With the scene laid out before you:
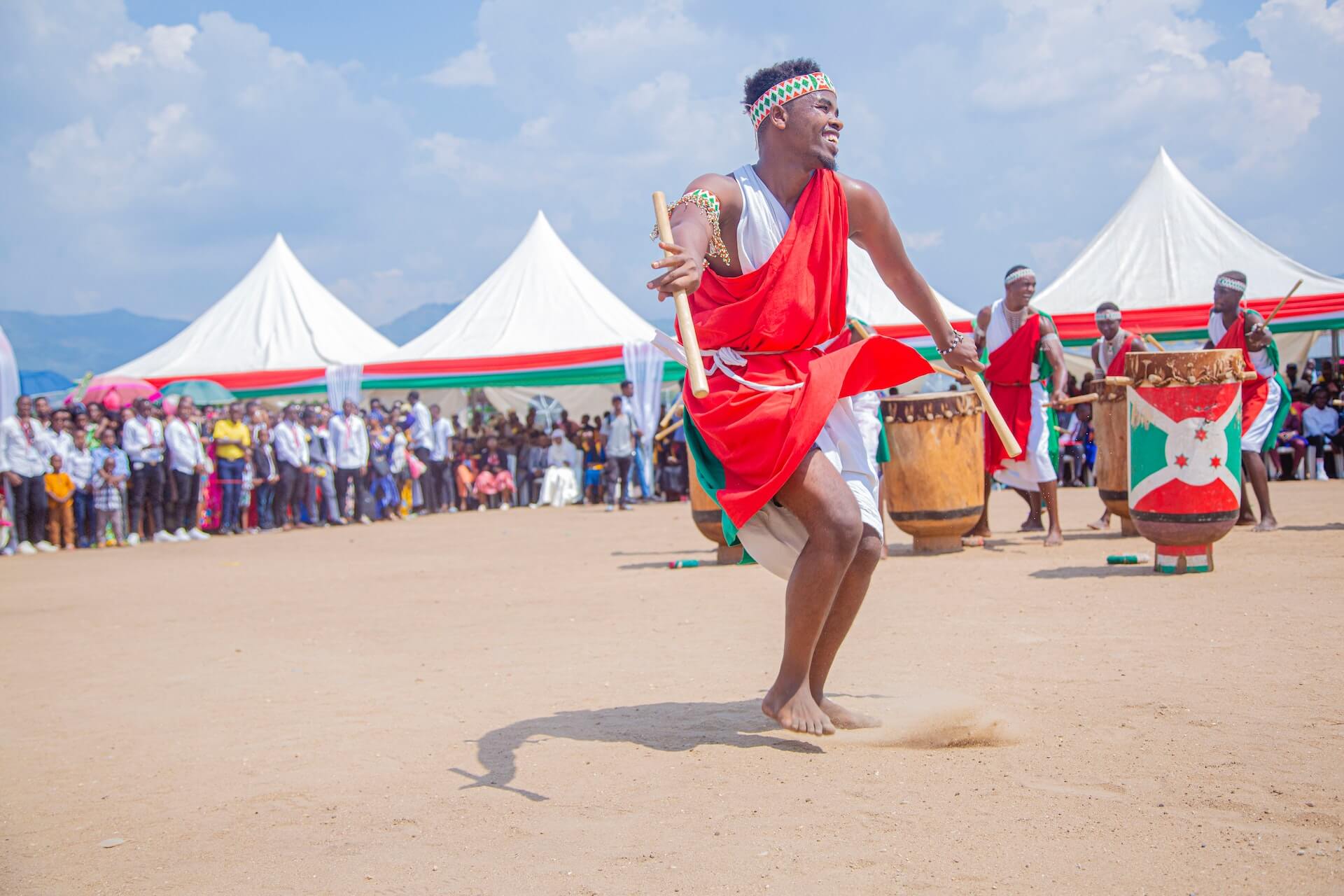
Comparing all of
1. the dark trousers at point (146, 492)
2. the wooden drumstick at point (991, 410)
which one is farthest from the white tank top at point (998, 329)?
the dark trousers at point (146, 492)

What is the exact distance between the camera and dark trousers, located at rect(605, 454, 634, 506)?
1878 centimetres

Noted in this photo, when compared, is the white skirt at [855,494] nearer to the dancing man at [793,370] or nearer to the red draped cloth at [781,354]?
the dancing man at [793,370]

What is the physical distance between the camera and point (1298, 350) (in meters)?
21.6

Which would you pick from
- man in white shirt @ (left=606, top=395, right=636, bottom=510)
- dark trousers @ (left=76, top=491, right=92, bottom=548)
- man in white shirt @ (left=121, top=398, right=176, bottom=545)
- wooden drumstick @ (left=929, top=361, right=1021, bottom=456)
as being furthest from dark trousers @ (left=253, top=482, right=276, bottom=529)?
wooden drumstick @ (left=929, top=361, right=1021, bottom=456)

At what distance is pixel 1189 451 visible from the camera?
682 cm

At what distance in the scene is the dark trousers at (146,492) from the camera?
15.7 meters

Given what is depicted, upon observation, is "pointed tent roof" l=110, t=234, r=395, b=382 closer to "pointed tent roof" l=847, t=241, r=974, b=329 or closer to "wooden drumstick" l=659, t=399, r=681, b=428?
"pointed tent roof" l=847, t=241, r=974, b=329

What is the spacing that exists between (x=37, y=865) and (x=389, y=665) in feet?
8.71

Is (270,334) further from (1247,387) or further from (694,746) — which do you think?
(694,746)

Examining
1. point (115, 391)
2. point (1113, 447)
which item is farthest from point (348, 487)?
point (1113, 447)

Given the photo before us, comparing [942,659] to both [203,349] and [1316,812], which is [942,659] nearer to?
[1316,812]

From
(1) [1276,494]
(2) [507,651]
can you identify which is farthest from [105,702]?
(1) [1276,494]

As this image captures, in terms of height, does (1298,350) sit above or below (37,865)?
above

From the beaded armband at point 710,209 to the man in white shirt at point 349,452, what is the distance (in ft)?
49.0
